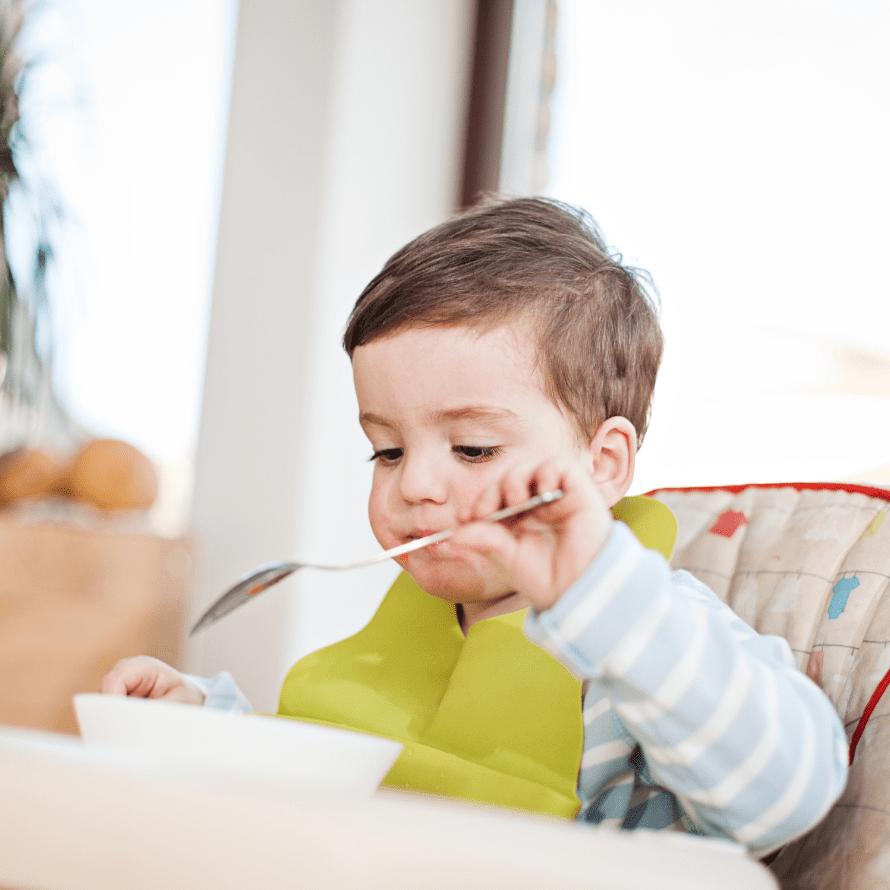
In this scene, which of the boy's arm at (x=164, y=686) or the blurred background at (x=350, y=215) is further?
the blurred background at (x=350, y=215)

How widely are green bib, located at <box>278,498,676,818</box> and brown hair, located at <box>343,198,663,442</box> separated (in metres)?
0.14

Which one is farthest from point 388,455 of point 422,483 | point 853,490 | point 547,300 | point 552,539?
point 853,490

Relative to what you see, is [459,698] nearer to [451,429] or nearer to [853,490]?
[451,429]

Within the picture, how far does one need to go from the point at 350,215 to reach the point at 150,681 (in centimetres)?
153

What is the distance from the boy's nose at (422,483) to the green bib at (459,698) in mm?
126

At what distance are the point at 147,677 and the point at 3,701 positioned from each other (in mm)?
1121

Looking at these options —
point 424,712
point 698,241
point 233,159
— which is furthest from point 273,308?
point 424,712

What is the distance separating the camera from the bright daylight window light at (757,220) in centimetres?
169

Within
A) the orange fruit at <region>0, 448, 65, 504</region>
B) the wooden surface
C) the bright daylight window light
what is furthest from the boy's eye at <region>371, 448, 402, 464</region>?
the orange fruit at <region>0, 448, 65, 504</region>

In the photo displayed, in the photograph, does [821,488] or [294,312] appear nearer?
[821,488]

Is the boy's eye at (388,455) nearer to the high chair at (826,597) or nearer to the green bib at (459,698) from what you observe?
the green bib at (459,698)

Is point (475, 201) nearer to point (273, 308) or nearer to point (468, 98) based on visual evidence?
point (468, 98)

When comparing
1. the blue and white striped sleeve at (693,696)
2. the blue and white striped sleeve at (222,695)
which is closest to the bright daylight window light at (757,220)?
the blue and white striped sleeve at (222,695)

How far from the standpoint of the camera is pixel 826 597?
2.41ft
